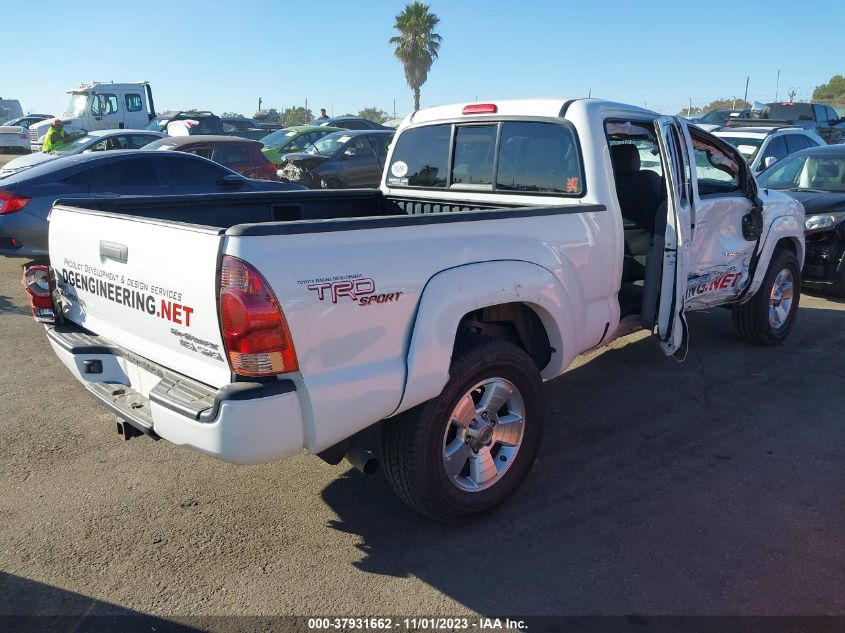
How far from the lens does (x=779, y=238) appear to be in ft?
19.0

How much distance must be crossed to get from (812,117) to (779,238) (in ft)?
54.8

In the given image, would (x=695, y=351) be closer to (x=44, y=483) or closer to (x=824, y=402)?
(x=824, y=402)

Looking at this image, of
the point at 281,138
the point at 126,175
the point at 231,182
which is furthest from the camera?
the point at 281,138

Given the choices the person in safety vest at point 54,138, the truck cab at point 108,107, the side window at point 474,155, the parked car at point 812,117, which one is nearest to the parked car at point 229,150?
the person in safety vest at point 54,138

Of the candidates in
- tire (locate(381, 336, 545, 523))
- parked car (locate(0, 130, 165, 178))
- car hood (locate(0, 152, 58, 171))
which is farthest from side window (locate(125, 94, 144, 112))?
tire (locate(381, 336, 545, 523))

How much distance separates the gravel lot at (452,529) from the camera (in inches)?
114

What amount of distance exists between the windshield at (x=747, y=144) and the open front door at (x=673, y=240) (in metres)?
7.89

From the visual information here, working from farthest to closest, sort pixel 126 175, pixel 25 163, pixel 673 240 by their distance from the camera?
pixel 25 163, pixel 126 175, pixel 673 240

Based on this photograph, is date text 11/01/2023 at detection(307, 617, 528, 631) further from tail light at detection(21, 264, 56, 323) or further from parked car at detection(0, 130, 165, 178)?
parked car at detection(0, 130, 165, 178)

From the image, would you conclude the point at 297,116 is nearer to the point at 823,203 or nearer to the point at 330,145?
the point at 330,145

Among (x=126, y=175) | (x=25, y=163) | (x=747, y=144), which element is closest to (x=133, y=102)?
(x=25, y=163)

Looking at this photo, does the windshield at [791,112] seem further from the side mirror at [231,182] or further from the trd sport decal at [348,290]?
the trd sport decal at [348,290]

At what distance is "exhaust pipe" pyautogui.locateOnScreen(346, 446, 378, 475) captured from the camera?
10.3ft

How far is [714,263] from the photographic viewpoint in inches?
200
